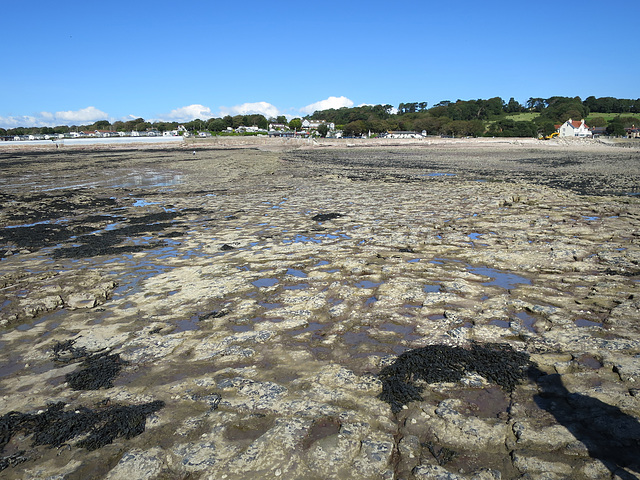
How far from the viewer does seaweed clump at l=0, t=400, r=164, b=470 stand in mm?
2957

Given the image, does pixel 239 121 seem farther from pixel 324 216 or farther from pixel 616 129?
pixel 324 216

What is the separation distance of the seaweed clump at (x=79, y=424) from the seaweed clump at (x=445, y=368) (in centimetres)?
191

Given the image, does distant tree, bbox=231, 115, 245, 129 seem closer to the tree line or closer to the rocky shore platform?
the tree line

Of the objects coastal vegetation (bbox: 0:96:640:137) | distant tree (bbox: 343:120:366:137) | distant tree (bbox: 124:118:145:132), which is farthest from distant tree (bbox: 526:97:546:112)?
distant tree (bbox: 124:118:145:132)

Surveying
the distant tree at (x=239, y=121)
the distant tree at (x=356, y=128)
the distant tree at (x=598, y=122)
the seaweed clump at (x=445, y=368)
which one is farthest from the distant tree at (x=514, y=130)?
the seaweed clump at (x=445, y=368)

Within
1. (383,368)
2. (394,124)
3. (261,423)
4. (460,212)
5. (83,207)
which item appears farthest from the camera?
(394,124)

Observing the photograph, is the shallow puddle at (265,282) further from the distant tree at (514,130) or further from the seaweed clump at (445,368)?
the distant tree at (514,130)

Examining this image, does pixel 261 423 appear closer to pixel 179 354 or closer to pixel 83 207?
pixel 179 354

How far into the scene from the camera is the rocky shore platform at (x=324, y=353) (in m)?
2.80

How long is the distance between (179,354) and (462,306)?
3.28 meters

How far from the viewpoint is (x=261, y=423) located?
3.12 m

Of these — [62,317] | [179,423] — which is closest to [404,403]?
[179,423]

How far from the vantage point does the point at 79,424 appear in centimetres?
310

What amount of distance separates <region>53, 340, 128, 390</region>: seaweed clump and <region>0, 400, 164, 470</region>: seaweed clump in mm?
327
